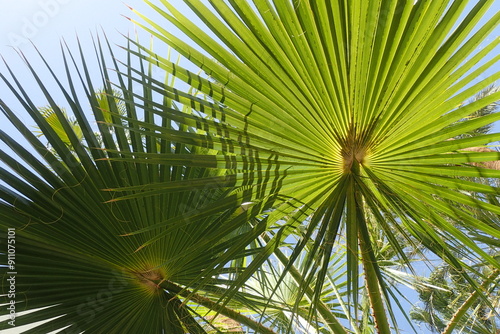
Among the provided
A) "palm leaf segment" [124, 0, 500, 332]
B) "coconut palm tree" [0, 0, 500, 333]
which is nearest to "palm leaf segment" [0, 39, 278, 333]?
"coconut palm tree" [0, 0, 500, 333]

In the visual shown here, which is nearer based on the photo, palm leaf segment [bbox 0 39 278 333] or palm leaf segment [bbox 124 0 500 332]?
palm leaf segment [bbox 124 0 500 332]

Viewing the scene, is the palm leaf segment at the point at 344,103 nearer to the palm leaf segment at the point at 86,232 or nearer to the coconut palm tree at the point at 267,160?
the coconut palm tree at the point at 267,160

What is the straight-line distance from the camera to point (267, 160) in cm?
146

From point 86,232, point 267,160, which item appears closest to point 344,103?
point 267,160

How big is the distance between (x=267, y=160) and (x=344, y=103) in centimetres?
31

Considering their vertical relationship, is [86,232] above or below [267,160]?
below

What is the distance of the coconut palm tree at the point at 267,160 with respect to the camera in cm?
130

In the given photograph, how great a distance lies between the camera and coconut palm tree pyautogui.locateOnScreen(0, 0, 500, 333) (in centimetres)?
130

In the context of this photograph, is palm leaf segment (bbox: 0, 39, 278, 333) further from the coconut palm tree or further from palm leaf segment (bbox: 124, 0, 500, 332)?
palm leaf segment (bbox: 124, 0, 500, 332)

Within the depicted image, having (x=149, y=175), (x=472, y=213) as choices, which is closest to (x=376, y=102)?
(x=472, y=213)

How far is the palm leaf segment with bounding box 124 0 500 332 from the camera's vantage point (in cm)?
128

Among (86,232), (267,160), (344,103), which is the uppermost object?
(344,103)

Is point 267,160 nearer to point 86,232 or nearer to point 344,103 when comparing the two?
point 344,103

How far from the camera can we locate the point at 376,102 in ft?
4.62
